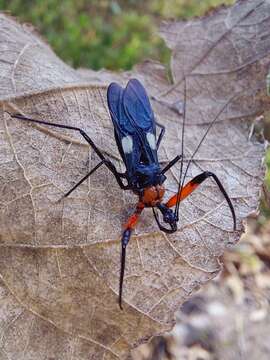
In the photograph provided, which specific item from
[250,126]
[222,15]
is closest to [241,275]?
[250,126]

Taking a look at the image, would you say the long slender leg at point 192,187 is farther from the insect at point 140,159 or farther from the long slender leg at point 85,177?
the long slender leg at point 85,177

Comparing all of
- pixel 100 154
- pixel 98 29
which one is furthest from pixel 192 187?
pixel 98 29

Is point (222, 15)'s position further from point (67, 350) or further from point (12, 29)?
point (67, 350)

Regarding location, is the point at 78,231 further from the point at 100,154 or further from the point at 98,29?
the point at 98,29

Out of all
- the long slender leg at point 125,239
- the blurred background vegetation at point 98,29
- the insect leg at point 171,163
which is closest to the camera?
the long slender leg at point 125,239

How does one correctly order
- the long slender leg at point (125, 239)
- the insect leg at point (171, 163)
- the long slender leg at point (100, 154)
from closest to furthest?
the long slender leg at point (125, 239) → the long slender leg at point (100, 154) → the insect leg at point (171, 163)

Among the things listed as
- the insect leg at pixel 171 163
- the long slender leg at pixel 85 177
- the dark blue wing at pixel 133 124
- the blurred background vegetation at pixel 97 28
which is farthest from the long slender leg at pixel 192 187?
the blurred background vegetation at pixel 97 28

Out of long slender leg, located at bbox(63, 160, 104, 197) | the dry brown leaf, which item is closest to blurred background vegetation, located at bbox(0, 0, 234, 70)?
the dry brown leaf
